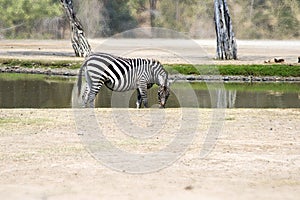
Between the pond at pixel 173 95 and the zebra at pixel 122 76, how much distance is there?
1144 millimetres

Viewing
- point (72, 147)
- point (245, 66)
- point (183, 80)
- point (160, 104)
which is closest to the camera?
point (72, 147)

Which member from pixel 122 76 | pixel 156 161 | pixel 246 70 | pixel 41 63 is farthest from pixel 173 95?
pixel 156 161

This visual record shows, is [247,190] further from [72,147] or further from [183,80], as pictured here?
[183,80]

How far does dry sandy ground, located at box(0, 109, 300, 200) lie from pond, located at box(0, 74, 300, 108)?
575 centimetres

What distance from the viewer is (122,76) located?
65.2 feet

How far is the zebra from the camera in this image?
1967 cm

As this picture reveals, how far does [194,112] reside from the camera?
57.7 ft

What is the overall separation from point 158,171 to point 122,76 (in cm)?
892

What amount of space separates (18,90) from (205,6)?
2479 inches

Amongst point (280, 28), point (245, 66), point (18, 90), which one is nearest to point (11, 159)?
point (18, 90)

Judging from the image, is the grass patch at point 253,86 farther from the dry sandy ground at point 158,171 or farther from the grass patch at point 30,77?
the dry sandy ground at point 158,171

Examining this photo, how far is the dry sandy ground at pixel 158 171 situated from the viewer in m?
9.93

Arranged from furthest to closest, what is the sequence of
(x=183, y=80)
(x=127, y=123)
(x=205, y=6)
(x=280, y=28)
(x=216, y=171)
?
(x=205, y=6), (x=280, y=28), (x=183, y=80), (x=127, y=123), (x=216, y=171)

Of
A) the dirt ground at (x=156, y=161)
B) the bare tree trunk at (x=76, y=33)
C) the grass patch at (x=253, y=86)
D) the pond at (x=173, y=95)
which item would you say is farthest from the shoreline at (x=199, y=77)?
the dirt ground at (x=156, y=161)
